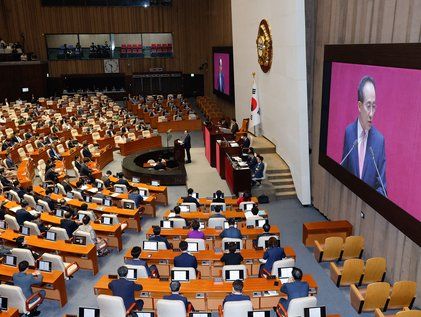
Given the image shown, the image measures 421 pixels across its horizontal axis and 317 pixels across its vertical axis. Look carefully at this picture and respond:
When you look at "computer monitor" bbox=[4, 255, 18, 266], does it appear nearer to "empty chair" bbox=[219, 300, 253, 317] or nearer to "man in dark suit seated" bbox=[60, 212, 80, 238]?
"man in dark suit seated" bbox=[60, 212, 80, 238]

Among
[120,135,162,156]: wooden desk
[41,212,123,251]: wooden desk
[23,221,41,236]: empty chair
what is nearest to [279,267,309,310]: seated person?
[41,212,123,251]: wooden desk

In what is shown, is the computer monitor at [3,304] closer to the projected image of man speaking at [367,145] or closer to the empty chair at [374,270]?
the empty chair at [374,270]

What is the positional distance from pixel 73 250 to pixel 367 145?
7.54 m

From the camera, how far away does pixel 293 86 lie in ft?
47.5

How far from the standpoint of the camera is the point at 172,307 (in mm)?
7082

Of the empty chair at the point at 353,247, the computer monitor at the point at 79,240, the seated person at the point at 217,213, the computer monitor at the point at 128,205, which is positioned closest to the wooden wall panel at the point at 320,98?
the empty chair at the point at 353,247

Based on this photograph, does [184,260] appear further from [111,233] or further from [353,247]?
[353,247]

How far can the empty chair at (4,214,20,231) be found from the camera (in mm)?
11461

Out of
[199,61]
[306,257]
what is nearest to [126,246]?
[306,257]

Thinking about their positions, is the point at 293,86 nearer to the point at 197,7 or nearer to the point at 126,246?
the point at 126,246

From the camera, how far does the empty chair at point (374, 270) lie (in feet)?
29.7

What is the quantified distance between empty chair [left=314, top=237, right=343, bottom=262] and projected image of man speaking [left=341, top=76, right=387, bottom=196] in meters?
1.67

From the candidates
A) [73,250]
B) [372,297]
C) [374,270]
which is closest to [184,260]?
[73,250]

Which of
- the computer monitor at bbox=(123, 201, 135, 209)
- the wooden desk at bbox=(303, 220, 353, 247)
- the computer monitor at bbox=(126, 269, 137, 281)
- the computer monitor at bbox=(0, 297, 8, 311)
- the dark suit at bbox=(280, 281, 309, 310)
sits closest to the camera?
the dark suit at bbox=(280, 281, 309, 310)
